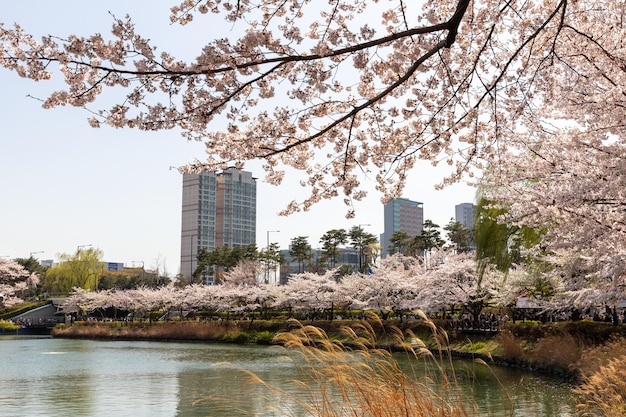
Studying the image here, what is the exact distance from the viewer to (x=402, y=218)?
187875 millimetres

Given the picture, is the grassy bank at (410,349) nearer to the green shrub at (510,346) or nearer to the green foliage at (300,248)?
the green shrub at (510,346)

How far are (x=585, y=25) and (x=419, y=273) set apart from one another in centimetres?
2844

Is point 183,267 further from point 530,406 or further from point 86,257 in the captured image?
point 530,406

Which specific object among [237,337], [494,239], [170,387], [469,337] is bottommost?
[237,337]

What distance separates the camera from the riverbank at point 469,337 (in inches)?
555

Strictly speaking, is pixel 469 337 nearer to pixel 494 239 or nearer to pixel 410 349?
pixel 494 239

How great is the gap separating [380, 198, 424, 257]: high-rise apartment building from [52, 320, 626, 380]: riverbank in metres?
146

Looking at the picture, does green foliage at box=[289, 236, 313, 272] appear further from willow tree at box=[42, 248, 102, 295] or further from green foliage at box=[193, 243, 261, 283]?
willow tree at box=[42, 248, 102, 295]

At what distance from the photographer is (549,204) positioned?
8102 mm

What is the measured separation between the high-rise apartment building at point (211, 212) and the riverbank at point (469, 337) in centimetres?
9695

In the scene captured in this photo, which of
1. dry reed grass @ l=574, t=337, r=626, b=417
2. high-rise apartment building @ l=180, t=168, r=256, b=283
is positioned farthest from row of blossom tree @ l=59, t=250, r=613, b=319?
high-rise apartment building @ l=180, t=168, r=256, b=283

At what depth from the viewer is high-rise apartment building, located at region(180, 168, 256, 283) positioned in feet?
452

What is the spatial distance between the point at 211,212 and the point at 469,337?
120 meters

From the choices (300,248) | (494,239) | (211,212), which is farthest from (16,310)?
(211,212)
